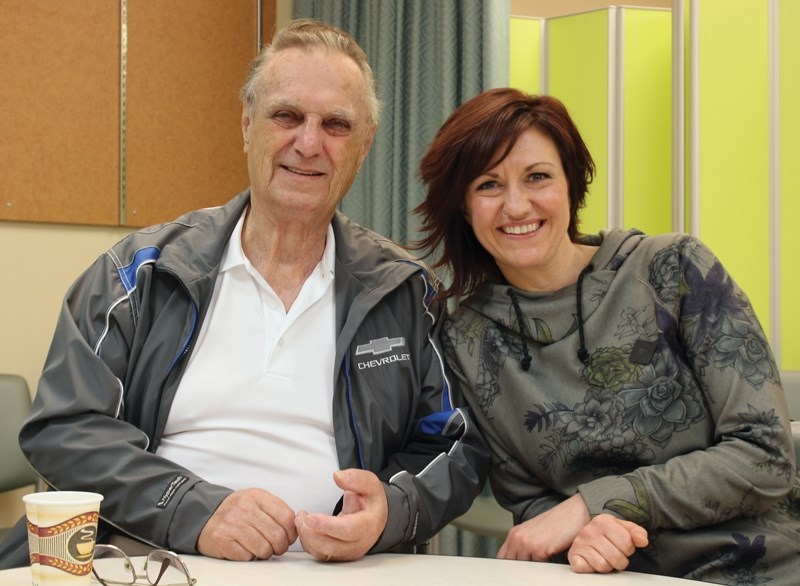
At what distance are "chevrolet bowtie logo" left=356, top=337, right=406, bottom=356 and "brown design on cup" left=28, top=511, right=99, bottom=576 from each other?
897 mm

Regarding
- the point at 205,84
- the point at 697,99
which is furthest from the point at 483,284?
the point at 205,84

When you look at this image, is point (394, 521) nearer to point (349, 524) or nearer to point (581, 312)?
point (349, 524)

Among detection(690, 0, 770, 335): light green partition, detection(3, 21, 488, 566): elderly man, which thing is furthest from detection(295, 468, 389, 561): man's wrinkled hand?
detection(690, 0, 770, 335): light green partition

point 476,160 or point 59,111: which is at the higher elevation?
point 59,111

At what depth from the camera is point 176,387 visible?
1.94 metres

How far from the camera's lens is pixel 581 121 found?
382 centimetres

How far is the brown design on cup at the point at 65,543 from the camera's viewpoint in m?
1.16

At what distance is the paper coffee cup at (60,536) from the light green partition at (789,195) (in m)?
2.76

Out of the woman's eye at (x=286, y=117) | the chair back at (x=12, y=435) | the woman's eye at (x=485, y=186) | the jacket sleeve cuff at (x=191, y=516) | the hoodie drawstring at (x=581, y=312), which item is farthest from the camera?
the chair back at (x=12, y=435)

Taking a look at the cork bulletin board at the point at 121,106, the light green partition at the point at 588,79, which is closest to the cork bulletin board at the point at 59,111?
the cork bulletin board at the point at 121,106

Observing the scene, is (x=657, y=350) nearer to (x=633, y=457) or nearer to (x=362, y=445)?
(x=633, y=457)

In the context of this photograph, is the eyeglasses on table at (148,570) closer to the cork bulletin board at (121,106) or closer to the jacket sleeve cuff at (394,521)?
the jacket sleeve cuff at (394,521)

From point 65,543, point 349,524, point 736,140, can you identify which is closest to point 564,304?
point 349,524

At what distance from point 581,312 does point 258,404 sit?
68 cm
